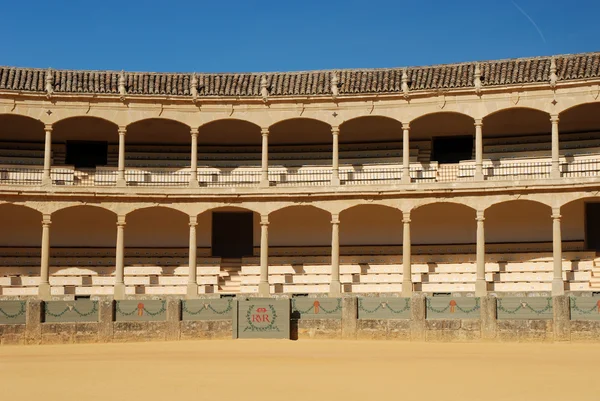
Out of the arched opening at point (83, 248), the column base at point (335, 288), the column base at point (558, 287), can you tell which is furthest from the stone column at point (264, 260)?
the column base at point (558, 287)

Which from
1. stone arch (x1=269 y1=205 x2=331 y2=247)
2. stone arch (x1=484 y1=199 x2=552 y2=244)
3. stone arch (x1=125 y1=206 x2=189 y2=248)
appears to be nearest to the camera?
stone arch (x1=484 y1=199 x2=552 y2=244)

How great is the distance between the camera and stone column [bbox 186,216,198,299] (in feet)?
105

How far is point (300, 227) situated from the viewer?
35625 mm

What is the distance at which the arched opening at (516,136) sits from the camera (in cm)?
3372

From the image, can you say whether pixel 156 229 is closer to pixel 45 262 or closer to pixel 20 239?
pixel 45 262

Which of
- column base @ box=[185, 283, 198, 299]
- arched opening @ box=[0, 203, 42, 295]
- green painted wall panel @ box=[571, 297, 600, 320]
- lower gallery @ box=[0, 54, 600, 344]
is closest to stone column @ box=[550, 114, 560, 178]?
lower gallery @ box=[0, 54, 600, 344]

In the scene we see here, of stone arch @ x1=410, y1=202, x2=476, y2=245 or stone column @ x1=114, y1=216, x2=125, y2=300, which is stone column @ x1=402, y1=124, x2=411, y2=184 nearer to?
stone arch @ x1=410, y1=202, x2=476, y2=245

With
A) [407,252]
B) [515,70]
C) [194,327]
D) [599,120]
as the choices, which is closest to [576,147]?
[599,120]

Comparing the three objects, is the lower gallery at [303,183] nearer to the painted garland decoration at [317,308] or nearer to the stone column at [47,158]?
the stone column at [47,158]

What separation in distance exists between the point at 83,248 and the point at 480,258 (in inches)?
629

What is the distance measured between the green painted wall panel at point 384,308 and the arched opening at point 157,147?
1326 cm

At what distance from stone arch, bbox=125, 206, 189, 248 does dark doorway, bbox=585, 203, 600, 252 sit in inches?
632

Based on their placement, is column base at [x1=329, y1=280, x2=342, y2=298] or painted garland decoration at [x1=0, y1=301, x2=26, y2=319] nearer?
painted garland decoration at [x1=0, y1=301, x2=26, y2=319]

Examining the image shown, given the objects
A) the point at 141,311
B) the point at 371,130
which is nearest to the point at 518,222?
the point at 371,130
